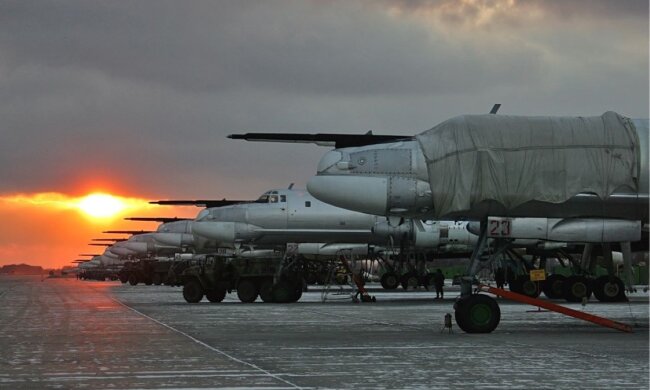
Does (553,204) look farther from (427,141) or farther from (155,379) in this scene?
(155,379)

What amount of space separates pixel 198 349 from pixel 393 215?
6.97m

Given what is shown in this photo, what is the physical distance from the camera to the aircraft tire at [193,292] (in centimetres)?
4181

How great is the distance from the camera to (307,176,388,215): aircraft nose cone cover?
860 inches

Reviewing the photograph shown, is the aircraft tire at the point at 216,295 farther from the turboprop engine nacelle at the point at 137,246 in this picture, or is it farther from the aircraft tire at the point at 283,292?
the turboprop engine nacelle at the point at 137,246

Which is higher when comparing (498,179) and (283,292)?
(498,179)

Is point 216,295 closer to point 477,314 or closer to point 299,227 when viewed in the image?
point 299,227

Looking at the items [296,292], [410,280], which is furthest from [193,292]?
[410,280]

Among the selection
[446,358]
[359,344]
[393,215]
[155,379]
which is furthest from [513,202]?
[155,379]

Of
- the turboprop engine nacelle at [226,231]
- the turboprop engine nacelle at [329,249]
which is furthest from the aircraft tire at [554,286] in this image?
the turboprop engine nacelle at [226,231]

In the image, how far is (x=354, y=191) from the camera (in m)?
22.0

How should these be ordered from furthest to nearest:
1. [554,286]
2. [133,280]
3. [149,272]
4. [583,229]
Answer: [133,280] → [149,272] → [554,286] → [583,229]

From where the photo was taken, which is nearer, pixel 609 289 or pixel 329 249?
pixel 609 289

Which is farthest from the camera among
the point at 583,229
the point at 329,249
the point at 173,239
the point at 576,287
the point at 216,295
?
the point at 173,239

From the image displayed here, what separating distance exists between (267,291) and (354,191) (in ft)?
64.5
